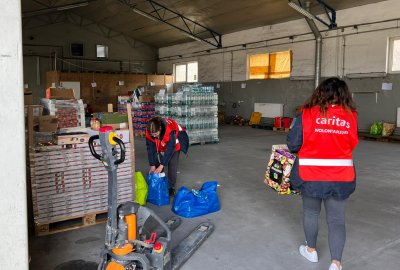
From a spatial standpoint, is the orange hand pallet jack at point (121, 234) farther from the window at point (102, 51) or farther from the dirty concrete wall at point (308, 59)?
the window at point (102, 51)

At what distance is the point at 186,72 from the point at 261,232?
18602 mm

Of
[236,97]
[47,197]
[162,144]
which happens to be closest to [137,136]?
[236,97]

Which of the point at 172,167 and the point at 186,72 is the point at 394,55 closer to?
the point at 172,167

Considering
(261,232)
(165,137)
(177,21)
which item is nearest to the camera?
(261,232)

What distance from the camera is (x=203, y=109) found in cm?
1133

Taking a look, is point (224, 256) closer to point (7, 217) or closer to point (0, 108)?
point (7, 217)

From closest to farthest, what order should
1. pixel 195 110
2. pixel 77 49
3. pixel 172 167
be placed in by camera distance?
pixel 172 167
pixel 195 110
pixel 77 49

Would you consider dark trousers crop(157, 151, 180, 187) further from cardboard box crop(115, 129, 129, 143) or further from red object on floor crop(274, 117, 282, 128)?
red object on floor crop(274, 117, 282, 128)

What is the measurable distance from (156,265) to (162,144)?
2450 mm

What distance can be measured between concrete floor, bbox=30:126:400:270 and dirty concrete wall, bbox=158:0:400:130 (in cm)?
598

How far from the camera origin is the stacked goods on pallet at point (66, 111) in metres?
7.96

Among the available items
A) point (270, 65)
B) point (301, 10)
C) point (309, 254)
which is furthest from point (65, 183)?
point (270, 65)

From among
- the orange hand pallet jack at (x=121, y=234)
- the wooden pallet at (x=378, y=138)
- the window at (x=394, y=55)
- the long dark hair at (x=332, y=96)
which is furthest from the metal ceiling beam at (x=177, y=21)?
the orange hand pallet jack at (x=121, y=234)

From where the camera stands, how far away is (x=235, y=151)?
10094 millimetres
